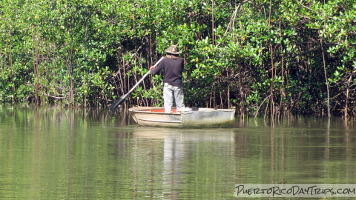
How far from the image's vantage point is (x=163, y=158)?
1212cm

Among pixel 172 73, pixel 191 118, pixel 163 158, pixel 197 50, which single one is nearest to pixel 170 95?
pixel 172 73

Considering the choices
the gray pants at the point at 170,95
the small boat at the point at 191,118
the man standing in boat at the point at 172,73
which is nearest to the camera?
the small boat at the point at 191,118

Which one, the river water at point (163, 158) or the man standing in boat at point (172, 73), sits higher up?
the man standing in boat at point (172, 73)

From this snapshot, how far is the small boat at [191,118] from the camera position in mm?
17203

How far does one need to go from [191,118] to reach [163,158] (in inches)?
203

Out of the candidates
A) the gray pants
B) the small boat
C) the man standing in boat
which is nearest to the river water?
the small boat

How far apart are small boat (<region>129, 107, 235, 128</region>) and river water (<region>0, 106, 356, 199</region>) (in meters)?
0.18

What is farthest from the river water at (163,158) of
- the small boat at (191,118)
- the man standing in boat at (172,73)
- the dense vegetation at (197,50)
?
the dense vegetation at (197,50)

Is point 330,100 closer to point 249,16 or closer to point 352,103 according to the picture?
point 352,103

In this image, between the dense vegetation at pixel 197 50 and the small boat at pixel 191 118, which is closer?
the small boat at pixel 191 118

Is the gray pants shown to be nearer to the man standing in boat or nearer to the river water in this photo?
A: the man standing in boat

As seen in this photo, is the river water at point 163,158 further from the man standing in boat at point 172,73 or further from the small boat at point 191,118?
the man standing in boat at point 172,73

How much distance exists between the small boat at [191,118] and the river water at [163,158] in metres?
0.18

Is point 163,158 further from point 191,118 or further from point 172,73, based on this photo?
point 172,73
